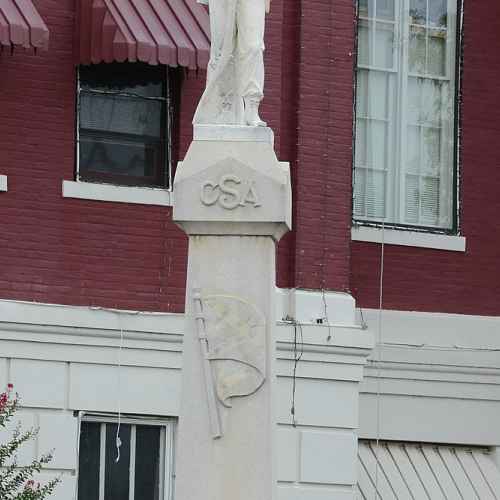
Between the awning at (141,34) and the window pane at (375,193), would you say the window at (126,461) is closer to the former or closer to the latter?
the awning at (141,34)

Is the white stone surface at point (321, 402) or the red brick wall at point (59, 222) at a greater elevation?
the red brick wall at point (59, 222)

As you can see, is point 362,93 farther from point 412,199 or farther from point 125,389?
point 125,389

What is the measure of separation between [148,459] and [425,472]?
363 centimetres

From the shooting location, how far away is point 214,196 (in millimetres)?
19828

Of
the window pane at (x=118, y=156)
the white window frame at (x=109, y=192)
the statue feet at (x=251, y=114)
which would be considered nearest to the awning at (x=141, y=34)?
the white window frame at (x=109, y=192)

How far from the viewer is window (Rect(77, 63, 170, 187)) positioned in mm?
25484

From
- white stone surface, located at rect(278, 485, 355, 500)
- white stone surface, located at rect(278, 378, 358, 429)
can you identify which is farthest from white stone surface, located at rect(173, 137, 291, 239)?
white stone surface, located at rect(278, 485, 355, 500)

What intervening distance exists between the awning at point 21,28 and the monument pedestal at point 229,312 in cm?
463

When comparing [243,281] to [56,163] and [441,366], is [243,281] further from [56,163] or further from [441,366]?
[441,366]

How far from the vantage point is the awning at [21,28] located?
78.9ft

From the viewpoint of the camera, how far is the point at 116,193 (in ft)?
82.9

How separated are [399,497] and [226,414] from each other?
26.4ft

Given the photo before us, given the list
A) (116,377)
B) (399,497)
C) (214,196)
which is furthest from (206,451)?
(399,497)

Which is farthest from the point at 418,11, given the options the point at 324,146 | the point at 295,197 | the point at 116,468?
the point at 116,468
